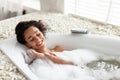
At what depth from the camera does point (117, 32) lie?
6.38 ft

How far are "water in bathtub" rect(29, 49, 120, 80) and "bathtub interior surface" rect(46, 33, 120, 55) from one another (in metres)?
0.05

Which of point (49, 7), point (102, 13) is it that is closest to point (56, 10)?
point (49, 7)

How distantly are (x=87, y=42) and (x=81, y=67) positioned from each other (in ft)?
0.79

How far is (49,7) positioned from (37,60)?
3.14ft

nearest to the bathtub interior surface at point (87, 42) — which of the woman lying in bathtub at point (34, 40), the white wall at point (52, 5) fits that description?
the woman lying in bathtub at point (34, 40)

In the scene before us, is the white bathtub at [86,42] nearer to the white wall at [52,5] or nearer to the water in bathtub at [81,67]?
the water in bathtub at [81,67]

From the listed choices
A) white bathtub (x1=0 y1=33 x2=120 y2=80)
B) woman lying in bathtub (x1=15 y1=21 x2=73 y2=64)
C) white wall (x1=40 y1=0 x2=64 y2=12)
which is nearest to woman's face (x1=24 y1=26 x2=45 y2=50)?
woman lying in bathtub (x1=15 y1=21 x2=73 y2=64)

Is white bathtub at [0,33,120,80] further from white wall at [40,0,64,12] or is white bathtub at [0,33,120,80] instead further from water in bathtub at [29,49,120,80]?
white wall at [40,0,64,12]

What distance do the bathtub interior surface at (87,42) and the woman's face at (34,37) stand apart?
0.53ft

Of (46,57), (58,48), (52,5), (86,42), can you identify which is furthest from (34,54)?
(52,5)

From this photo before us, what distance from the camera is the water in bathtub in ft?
5.08

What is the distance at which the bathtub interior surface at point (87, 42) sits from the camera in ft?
5.89

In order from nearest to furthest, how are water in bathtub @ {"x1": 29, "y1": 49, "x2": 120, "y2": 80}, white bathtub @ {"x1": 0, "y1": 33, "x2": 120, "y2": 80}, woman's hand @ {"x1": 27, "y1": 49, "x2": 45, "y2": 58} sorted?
water in bathtub @ {"x1": 29, "y1": 49, "x2": 120, "y2": 80}, woman's hand @ {"x1": 27, "y1": 49, "x2": 45, "y2": 58}, white bathtub @ {"x1": 0, "y1": 33, "x2": 120, "y2": 80}

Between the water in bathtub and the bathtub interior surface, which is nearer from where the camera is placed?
the water in bathtub
